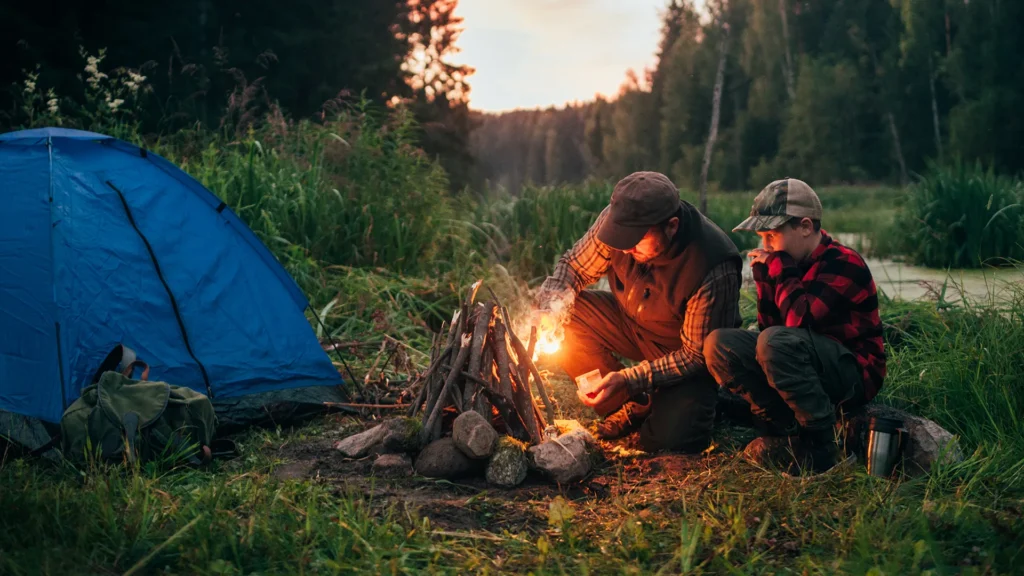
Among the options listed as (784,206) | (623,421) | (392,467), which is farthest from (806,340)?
(392,467)

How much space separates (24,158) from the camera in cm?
427

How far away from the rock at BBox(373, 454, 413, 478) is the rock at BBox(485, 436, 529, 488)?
351 millimetres

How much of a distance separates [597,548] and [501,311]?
4.52 ft

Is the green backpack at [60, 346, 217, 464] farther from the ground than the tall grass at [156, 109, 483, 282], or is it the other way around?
the tall grass at [156, 109, 483, 282]

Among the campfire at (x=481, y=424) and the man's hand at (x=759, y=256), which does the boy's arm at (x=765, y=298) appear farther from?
the campfire at (x=481, y=424)

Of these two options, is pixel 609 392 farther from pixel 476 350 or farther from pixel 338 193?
pixel 338 193

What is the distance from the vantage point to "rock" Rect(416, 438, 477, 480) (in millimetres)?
3521

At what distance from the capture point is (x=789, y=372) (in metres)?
3.40

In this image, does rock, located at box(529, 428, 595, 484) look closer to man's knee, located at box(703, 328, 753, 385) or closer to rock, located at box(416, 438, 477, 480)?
rock, located at box(416, 438, 477, 480)

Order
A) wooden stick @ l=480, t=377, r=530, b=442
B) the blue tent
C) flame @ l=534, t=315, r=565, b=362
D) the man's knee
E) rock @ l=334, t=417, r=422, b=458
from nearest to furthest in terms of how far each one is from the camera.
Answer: the man's knee → rock @ l=334, t=417, r=422, b=458 → wooden stick @ l=480, t=377, r=530, b=442 → the blue tent → flame @ l=534, t=315, r=565, b=362

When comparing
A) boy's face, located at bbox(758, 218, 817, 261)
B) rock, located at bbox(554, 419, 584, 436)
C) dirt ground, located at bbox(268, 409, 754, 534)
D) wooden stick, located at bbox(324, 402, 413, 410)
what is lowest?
dirt ground, located at bbox(268, 409, 754, 534)

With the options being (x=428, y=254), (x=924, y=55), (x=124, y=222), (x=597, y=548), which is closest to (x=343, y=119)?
(x=428, y=254)

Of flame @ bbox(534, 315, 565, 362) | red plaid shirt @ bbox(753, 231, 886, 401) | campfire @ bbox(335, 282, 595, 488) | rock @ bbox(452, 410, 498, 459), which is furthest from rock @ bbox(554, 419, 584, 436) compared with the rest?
red plaid shirt @ bbox(753, 231, 886, 401)

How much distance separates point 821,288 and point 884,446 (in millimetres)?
678
